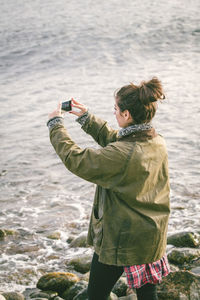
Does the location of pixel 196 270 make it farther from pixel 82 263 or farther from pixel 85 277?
pixel 82 263

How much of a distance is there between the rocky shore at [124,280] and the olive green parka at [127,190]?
147cm

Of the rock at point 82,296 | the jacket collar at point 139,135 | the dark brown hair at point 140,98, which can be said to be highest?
the dark brown hair at point 140,98

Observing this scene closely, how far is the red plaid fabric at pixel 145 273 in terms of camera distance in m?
3.26

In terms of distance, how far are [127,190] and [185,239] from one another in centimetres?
356

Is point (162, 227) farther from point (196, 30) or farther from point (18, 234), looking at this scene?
point (196, 30)

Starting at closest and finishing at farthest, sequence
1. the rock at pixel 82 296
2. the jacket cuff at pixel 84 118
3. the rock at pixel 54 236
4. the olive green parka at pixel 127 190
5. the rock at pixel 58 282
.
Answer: the olive green parka at pixel 127 190
the jacket cuff at pixel 84 118
the rock at pixel 82 296
the rock at pixel 58 282
the rock at pixel 54 236

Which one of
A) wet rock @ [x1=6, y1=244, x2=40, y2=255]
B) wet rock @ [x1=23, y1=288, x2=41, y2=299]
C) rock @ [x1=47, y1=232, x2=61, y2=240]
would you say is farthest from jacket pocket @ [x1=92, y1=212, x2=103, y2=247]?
rock @ [x1=47, y1=232, x2=61, y2=240]

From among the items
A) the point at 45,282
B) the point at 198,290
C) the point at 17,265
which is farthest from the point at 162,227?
the point at 17,265

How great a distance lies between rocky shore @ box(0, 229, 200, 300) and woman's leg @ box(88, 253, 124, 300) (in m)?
1.42

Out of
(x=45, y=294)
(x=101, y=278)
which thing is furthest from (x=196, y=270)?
(x=101, y=278)

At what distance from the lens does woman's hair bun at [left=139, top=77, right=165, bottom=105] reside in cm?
314

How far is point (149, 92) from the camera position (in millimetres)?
3143

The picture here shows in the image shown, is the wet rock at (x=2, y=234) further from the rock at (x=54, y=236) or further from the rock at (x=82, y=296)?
the rock at (x=82, y=296)

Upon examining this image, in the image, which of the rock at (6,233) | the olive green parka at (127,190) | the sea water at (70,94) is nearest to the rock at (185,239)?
the sea water at (70,94)
